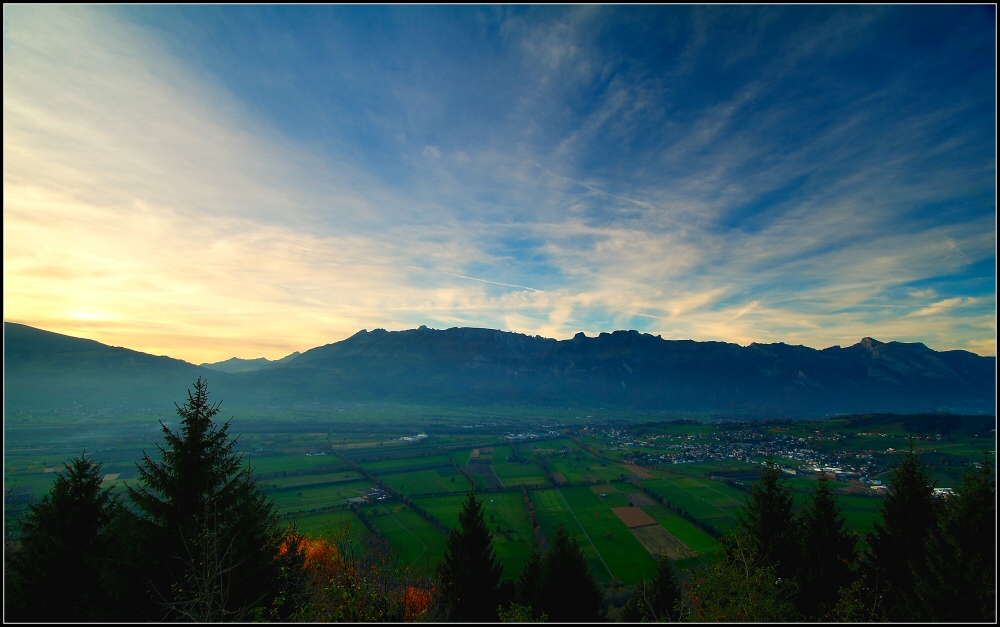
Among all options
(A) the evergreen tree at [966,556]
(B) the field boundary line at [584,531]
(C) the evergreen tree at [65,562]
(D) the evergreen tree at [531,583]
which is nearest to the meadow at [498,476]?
(B) the field boundary line at [584,531]

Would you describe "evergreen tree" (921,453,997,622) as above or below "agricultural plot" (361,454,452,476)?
above

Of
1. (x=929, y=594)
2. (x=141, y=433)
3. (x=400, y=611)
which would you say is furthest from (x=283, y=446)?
(x=929, y=594)

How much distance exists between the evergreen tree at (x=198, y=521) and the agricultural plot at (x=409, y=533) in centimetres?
2750

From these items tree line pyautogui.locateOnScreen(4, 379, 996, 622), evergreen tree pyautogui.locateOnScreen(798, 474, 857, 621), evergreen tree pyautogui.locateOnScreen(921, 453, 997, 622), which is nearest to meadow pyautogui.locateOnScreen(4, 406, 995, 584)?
tree line pyautogui.locateOnScreen(4, 379, 996, 622)

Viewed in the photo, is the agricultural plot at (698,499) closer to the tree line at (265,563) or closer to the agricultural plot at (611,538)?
the agricultural plot at (611,538)

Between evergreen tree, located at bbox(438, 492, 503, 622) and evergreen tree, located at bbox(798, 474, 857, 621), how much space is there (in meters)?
14.8

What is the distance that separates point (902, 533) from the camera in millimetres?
19438

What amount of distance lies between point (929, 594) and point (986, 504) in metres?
3.88

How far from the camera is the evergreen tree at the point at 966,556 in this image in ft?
46.5

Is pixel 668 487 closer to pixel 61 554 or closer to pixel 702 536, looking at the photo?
pixel 702 536

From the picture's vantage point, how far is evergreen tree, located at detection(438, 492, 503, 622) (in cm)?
2162

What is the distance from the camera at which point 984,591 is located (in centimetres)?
1372

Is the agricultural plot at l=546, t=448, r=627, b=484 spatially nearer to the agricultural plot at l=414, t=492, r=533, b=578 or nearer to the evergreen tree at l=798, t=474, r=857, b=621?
the agricultural plot at l=414, t=492, r=533, b=578

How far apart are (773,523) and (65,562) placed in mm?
30037
